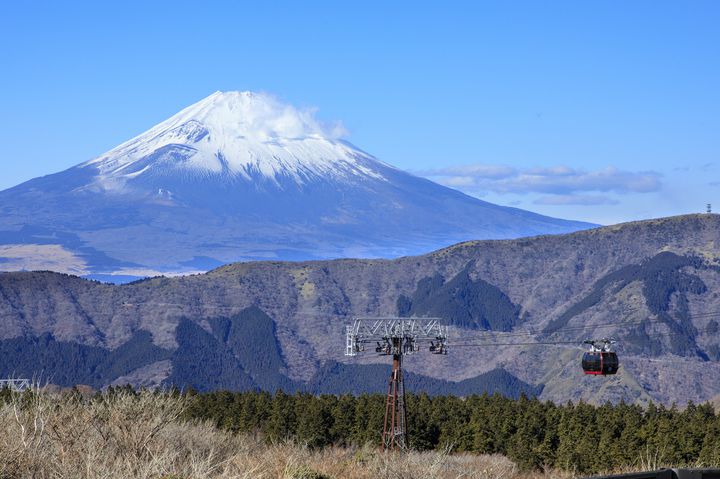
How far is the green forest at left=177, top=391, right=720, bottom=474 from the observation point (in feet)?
290

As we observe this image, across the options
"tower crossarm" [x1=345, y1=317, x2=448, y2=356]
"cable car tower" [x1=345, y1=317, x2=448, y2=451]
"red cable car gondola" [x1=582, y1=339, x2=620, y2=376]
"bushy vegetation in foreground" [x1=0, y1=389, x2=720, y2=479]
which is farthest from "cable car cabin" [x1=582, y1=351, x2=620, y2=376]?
"tower crossarm" [x1=345, y1=317, x2=448, y2=356]

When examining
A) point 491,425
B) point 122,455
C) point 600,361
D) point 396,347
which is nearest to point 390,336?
point 396,347

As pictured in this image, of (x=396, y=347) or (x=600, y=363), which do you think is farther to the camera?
(x=396, y=347)

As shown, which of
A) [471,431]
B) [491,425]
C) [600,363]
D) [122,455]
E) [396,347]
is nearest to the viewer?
[122,455]

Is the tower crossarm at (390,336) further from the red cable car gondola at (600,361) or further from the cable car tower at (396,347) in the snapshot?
the red cable car gondola at (600,361)

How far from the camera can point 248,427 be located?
334 feet

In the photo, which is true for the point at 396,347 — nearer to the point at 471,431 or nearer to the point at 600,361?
the point at 600,361

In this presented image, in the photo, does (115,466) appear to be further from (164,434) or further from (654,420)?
(654,420)

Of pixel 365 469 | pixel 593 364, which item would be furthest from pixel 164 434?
pixel 593 364

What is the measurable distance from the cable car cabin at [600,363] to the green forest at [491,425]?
73.8 feet

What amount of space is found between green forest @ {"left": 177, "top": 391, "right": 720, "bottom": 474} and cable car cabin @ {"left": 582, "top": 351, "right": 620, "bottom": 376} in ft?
73.8

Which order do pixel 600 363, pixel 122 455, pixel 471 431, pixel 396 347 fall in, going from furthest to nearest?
pixel 471 431
pixel 396 347
pixel 600 363
pixel 122 455

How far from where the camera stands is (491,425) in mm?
102500

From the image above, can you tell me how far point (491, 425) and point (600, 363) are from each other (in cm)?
4048
